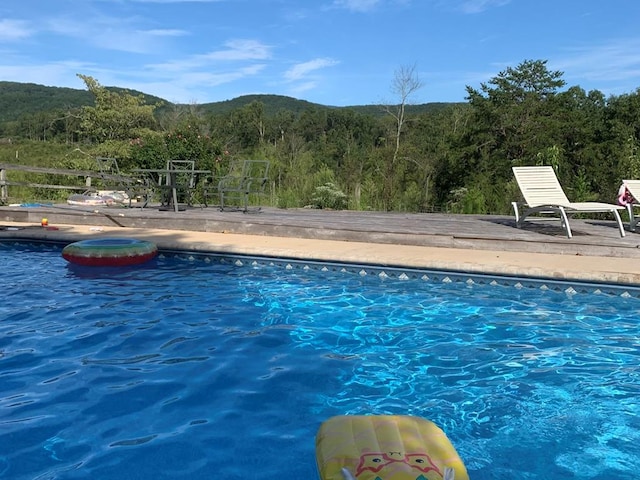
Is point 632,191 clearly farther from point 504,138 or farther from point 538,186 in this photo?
point 504,138

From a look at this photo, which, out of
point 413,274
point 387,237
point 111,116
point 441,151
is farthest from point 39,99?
point 413,274

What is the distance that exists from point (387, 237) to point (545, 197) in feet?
7.14

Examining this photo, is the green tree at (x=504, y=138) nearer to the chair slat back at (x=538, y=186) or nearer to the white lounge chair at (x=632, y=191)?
the chair slat back at (x=538, y=186)

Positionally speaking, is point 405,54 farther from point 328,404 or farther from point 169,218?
point 328,404

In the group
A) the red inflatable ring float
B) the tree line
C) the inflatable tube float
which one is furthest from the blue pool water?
the tree line

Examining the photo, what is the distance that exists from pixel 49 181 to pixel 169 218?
11.1 meters

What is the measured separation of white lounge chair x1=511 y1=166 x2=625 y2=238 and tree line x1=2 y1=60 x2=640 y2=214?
2.56 metres

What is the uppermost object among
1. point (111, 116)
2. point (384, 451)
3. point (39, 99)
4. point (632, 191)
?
point (39, 99)

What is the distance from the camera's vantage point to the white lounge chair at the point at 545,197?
21.0 ft

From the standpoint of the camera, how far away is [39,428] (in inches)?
104

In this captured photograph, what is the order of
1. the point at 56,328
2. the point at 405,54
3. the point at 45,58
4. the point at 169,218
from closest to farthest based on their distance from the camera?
the point at 56,328, the point at 169,218, the point at 405,54, the point at 45,58

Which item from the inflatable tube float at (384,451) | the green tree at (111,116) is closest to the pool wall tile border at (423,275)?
the inflatable tube float at (384,451)

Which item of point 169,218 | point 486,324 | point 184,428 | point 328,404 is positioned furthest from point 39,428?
point 169,218

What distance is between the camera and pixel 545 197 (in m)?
6.89
